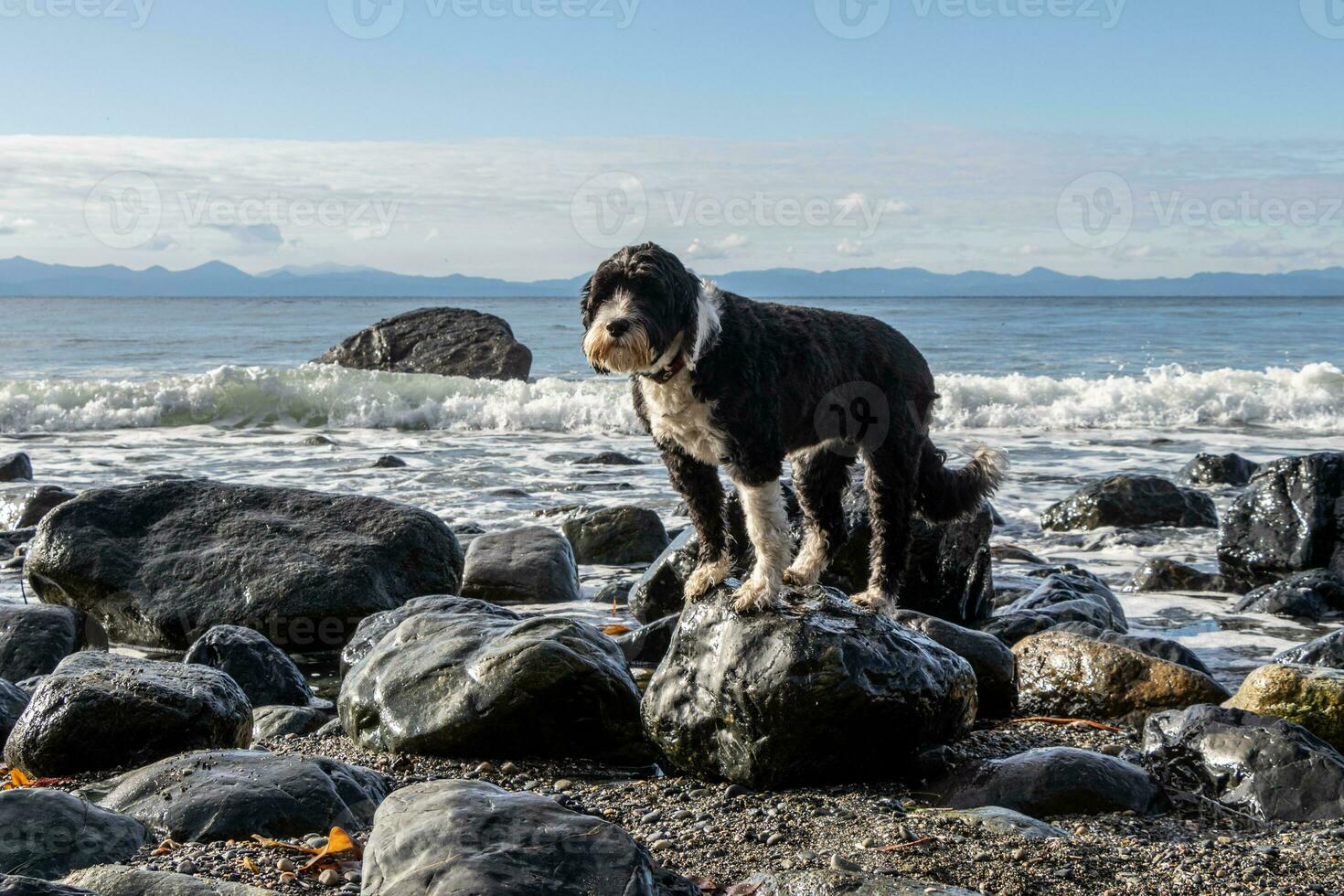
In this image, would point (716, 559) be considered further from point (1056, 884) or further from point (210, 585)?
point (210, 585)

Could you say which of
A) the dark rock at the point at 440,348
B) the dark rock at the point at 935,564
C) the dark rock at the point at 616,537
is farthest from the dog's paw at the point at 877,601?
the dark rock at the point at 440,348

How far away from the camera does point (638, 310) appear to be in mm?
5223

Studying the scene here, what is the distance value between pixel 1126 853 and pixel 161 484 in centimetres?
824

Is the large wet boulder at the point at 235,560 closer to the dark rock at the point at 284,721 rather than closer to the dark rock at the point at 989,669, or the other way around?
the dark rock at the point at 284,721

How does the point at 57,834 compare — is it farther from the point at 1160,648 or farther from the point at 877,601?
the point at 1160,648

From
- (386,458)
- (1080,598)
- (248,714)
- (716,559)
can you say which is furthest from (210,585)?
(386,458)

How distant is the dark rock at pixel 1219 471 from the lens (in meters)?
15.2

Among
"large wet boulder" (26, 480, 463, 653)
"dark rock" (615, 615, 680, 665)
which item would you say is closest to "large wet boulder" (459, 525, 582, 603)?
"large wet boulder" (26, 480, 463, 653)

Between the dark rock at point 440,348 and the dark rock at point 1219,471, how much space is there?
52.4 feet

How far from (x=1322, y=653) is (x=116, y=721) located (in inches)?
275

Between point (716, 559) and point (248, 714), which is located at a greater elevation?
point (716, 559)

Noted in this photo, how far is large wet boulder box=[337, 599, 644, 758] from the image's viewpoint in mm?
5855

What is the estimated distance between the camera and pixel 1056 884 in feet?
13.8

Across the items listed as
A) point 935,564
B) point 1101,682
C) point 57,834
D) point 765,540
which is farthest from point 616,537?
point 57,834
